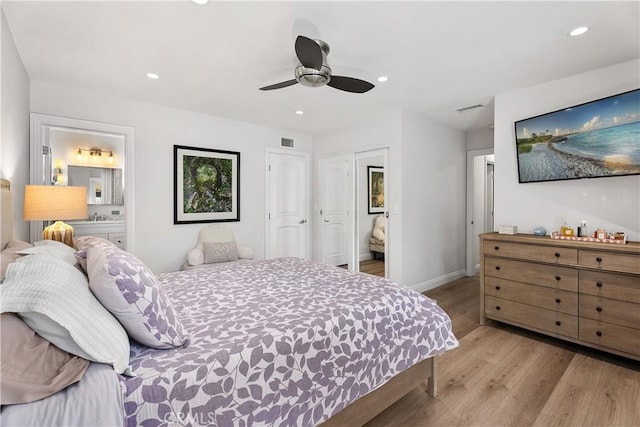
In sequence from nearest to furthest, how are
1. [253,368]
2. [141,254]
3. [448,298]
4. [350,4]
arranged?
1. [253,368]
2. [350,4]
3. [141,254]
4. [448,298]

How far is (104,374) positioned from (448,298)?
394 centimetres

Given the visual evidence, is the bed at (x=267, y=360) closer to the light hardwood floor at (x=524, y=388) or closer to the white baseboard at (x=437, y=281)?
the light hardwood floor at (x=524, y=388)

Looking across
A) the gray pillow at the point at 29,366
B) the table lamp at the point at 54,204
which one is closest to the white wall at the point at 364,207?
the table lamp at the point at 54,204

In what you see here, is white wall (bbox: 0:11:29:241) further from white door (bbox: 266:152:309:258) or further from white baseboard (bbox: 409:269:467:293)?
white baseboard (bbox: 409:269:467:293)

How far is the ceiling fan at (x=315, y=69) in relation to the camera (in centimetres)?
193

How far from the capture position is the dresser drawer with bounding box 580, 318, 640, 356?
7.41 ft

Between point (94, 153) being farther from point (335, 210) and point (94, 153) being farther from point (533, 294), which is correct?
point (533, 294)

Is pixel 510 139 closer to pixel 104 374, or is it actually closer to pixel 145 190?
pixel 104 374

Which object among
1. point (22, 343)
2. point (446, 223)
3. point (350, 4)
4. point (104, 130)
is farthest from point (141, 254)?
point (446, 223)

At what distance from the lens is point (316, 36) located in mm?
2240

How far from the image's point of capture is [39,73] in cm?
287

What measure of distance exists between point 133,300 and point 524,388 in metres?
2.50

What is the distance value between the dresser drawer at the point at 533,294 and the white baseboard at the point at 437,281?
114cm

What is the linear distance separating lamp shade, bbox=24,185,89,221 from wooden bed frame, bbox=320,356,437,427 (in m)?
2.48
